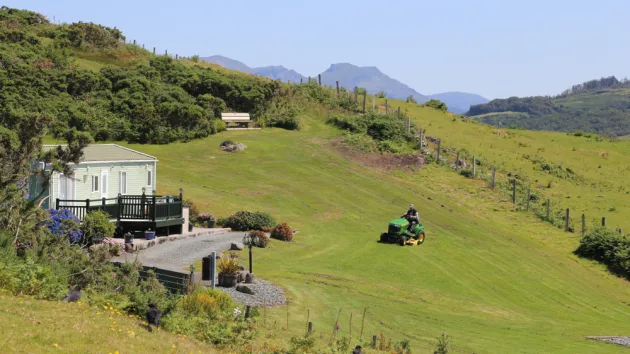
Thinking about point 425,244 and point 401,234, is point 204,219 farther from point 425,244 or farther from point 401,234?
point 425,244

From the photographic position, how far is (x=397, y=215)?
4691 centimetres

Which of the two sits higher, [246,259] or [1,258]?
[1,258]

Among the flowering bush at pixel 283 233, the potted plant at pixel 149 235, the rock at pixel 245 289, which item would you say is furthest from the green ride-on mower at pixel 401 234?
the rock at pixel 245 289

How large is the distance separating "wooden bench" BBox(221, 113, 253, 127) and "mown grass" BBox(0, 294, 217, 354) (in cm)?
4858

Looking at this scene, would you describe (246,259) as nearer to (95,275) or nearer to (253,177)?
(95,275)

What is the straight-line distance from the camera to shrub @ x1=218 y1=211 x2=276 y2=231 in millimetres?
39031

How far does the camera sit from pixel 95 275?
21406 millimetres

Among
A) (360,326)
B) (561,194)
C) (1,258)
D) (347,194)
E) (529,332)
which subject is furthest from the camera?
(561,194)

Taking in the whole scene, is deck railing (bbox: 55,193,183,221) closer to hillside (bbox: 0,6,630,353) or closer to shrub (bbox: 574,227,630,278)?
hillside (bbox: 0,6,630,353)

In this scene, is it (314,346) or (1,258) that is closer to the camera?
(314,346)

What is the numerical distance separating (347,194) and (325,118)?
21.7 meters

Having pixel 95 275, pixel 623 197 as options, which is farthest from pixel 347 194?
pixel 95 275

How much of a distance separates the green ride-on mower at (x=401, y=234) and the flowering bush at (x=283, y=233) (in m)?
4.90

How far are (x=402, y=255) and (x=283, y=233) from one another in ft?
18.3
